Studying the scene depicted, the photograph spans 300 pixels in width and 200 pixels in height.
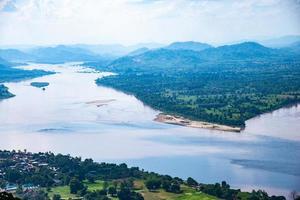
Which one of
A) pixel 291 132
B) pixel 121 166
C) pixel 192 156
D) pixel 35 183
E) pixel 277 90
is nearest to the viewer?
pixel 35 183

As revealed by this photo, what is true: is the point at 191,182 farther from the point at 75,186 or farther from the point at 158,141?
the point at 158,141

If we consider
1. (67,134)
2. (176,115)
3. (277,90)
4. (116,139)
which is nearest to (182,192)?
(116,139)

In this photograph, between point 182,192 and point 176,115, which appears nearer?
point 182,192

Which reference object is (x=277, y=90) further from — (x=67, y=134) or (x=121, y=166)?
(x=121, y=166)

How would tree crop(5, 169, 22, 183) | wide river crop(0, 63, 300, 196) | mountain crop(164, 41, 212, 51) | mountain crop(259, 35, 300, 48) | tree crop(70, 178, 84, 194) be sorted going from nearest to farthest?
tree crop(70, 178, 84, 194) < tree crop(5, 169, 22, 183) < wide river crop(0, 63, 300, 196) < mountain crop(164, 41, 212, 51) < mountain crop(259, 35, 300, 48)

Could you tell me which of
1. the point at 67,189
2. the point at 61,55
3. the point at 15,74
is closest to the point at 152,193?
the point at 67,189

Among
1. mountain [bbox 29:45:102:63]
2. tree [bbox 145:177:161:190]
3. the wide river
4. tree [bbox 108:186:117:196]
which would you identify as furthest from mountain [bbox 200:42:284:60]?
tree [bbox 108:186:117:196]

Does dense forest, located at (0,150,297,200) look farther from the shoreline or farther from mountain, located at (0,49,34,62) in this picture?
mountain, located at (0,49,34,62)

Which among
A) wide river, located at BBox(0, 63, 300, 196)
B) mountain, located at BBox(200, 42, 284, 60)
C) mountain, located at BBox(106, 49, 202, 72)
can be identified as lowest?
wide river, located at BBox(0, 63, 300, 196)
